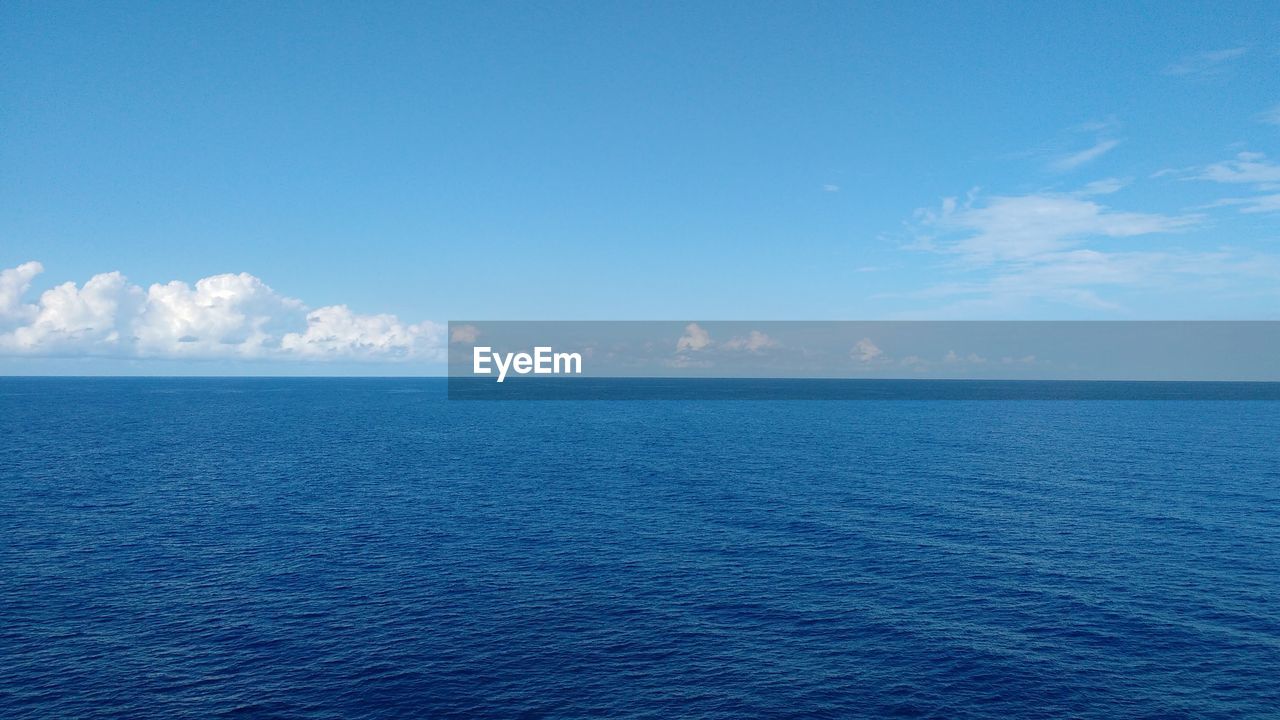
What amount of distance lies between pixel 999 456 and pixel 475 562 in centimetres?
12092

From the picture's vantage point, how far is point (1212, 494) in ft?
327

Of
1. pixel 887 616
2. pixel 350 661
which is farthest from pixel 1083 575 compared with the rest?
pixel 350 661

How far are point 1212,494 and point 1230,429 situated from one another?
125349 millimetres

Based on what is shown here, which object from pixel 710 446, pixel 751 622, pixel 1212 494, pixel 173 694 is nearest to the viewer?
pixel 173 694

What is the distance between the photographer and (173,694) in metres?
45.3

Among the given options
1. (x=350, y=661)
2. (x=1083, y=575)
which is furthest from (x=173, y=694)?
(x=1083, y=575)

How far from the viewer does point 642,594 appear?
62.5 m

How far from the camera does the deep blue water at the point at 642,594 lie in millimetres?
45938

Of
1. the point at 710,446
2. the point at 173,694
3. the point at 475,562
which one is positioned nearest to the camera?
the point at 173,694

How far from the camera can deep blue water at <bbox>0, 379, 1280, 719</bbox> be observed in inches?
1809

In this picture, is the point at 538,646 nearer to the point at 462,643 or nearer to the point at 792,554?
the point at 462,643

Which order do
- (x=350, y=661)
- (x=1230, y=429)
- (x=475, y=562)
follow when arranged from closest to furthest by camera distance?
(x=350, y=661)
(x=475, y=562)
(x=1230, y=429)

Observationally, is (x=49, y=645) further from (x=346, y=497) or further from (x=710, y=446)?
(x=710, y=446)

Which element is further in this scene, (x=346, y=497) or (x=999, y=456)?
(x=999, y=456)
